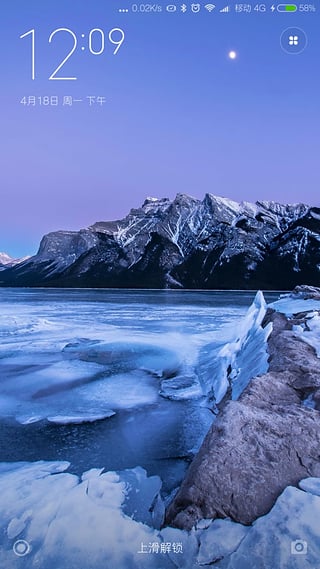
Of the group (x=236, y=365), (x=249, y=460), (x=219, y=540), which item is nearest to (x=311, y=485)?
(x=249, y=460)

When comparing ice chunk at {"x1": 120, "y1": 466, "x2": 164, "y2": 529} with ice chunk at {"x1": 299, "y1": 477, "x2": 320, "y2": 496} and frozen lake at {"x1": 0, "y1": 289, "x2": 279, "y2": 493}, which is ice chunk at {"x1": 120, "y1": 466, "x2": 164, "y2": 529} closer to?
frozen lake at {"x1": 0, "y1": 289, "x2": 279, "y2": 493}

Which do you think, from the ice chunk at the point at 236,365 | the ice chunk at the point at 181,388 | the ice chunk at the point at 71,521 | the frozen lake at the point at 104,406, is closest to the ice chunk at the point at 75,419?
the frozen lake at the point at 104,406

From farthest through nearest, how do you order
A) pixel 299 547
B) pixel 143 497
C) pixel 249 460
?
pixel 143 497 < pixel 249 460 < pixel 299 547

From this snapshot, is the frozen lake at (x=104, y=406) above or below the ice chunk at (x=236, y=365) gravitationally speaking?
below

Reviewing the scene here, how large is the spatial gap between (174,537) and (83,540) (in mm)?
858

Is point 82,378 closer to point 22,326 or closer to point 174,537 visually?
point 174,537

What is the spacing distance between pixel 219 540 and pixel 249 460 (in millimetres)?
839

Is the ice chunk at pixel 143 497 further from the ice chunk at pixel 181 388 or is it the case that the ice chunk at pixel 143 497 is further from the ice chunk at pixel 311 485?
the ice chunk at pixel 181 388

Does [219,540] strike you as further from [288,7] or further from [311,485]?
[288,7]

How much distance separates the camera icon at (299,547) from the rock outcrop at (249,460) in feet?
1.64

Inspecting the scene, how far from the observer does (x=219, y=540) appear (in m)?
2.89

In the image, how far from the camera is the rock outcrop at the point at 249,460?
10.5ft

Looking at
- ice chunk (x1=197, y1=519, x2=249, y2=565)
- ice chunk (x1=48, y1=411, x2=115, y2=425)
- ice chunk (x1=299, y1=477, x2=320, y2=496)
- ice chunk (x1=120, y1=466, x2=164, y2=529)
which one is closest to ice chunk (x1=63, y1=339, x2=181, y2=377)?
ice chunk (x1=48, y1=411, x2=115, y2=425)

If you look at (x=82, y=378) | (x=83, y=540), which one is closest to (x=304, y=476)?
(x=83, y=540)
